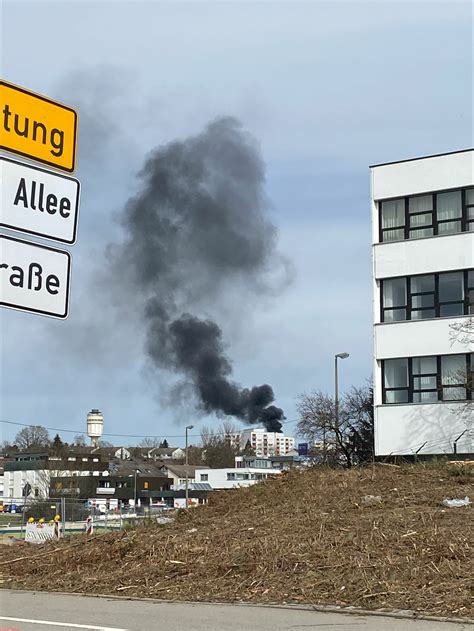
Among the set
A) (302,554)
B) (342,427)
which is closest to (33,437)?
(342,427)

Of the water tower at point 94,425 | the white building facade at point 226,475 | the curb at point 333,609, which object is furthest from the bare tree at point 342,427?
the water tower at point 94,425

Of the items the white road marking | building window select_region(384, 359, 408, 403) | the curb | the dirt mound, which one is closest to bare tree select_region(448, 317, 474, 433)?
building window select_region(384, 359, 408, 403)

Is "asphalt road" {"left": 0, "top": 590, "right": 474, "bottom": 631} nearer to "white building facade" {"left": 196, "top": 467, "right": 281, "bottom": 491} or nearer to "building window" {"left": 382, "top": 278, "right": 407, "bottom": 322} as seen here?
"building window" {"left": 382, "top": 278, "right": 407, "bottom": 322}

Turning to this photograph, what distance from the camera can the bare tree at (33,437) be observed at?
143 metres

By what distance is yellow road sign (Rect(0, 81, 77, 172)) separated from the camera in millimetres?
5336

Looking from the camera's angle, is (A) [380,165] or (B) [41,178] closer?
(B) [41,178]

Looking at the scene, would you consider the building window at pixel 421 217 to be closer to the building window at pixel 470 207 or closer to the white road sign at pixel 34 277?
the building window at pixel 470 207

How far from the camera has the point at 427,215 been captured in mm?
32688

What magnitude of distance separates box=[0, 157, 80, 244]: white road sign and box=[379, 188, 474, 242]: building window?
27.8 meters

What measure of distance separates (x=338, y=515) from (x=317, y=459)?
2638 centimetres

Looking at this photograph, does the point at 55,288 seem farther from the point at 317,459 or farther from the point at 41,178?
the point at 317,459

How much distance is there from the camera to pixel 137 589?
1344cm

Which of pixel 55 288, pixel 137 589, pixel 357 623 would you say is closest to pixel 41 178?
pixel 55 288

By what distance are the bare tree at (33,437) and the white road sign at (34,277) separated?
139 meters
